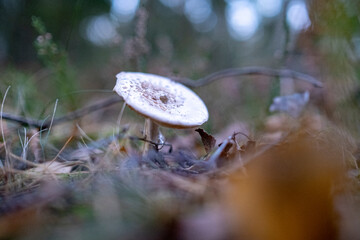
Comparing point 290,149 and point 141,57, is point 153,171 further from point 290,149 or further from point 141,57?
point 141,57

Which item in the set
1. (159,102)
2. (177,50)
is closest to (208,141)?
(159,102)

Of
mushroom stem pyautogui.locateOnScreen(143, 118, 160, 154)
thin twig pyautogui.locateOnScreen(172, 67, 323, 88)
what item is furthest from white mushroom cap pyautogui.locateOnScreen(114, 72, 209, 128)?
thin twig pyautogui.locateOnScreen(172, 67, 323, 88)

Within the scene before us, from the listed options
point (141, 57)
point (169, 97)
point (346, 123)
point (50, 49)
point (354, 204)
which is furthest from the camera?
point (141, 57)

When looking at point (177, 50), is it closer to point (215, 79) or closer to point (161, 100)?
point (215, 79)

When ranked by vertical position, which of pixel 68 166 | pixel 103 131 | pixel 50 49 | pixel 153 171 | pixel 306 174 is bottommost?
pixel 103 131

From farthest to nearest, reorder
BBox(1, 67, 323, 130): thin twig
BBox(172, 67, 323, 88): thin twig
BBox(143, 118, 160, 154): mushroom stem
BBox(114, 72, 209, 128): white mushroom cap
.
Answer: BBox(172, 67, 323, 88): thin twig → BBox(1, 67, 323, 130): thin twig → BBox(143, 118, 160, 154): mushroom stem → BBox(114, 72, 209, 128): white mushroom cap

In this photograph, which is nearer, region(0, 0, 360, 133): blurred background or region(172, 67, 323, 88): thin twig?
region(0, 0, 360, 133): blurred background

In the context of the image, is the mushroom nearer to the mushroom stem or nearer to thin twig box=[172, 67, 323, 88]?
the mushroom stem

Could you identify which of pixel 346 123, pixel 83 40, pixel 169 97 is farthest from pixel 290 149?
pixel 83 40
